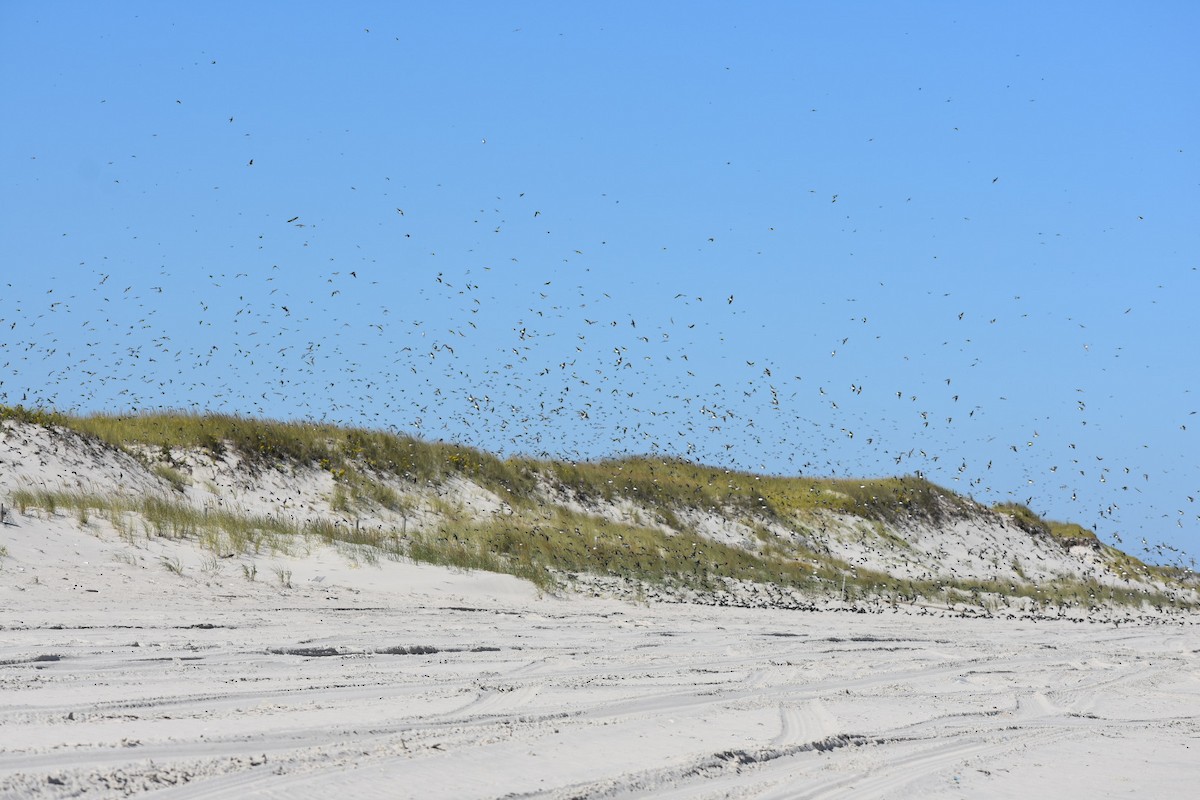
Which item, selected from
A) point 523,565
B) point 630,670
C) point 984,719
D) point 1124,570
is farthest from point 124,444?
point 1124,570

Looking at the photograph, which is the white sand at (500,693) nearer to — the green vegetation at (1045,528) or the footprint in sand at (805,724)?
the footprint in sand at (805,724)

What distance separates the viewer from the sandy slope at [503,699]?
5.31 metres

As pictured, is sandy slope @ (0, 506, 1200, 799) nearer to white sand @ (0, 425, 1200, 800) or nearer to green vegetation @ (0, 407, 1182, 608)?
white sand @ (0, 425, 1200, 800)

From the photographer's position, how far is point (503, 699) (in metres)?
7.43

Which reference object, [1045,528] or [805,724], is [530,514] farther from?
[1045,528]

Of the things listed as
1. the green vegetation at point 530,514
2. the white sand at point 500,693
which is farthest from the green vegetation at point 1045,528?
the white sand at point 500,693

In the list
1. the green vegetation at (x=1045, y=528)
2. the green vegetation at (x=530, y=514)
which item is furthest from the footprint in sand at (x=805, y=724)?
the green vegetation at (x=1045, y=528)

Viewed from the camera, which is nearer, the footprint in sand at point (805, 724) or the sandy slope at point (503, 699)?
the sandy slope at point (503, 699)

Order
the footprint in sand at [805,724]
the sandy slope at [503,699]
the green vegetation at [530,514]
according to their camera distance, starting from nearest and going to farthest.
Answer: the sandy slope at [503,699]
the footprint in sand at [805,724]
the green vegetation at [530,514]

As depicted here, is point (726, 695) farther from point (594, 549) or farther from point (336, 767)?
point (594, 549)

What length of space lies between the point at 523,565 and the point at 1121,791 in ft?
40.2

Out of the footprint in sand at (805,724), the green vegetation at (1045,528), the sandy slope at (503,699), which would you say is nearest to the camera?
the sandy slope at (503,699)

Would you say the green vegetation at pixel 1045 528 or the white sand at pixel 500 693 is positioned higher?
the green vegetation at pixel 1045 528

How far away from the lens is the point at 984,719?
8.15m
